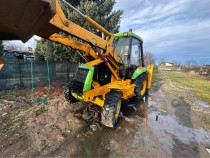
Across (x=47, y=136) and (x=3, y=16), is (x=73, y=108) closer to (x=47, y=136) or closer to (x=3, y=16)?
(x=47, y=136)

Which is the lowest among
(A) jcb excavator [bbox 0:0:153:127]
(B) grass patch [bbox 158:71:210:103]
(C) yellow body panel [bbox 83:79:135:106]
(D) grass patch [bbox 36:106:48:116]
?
(D) grass patch [bbox 36:106:48:116]

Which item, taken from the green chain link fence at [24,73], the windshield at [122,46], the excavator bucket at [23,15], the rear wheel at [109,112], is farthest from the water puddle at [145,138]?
the green chain link fence at [24,73]

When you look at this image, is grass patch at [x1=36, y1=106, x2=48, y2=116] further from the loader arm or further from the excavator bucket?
the excavator bucket

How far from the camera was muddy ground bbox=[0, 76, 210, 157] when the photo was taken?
207cm

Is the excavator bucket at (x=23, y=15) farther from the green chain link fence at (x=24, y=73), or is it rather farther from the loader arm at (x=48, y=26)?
the green chain link fence at (x=24, y=73)

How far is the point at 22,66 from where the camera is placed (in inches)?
229

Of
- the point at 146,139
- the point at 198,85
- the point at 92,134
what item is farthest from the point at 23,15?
the point at 198,85

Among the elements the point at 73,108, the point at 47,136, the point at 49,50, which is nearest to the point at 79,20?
the point at 49,50

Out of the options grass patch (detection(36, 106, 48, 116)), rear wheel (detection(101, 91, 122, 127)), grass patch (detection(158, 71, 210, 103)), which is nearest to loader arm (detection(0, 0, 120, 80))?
rear wheel (detection(101, 91, 122, 127))

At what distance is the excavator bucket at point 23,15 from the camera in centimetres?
94

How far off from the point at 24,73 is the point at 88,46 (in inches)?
193

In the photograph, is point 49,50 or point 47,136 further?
point 49,50

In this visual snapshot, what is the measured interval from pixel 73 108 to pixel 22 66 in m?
4.40

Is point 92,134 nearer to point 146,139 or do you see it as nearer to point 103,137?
point 103,137
